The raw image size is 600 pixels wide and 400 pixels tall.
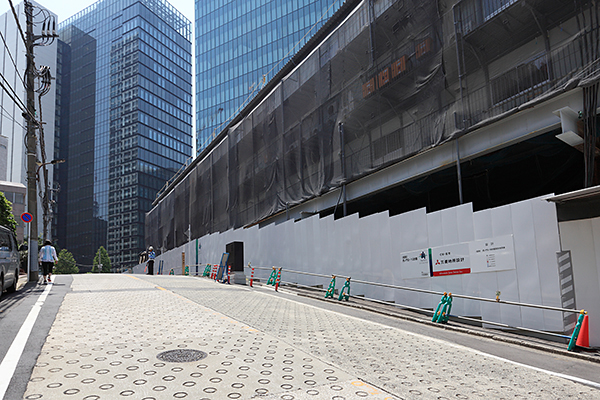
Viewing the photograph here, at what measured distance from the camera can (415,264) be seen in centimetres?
1455

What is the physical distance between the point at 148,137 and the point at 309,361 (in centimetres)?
11764

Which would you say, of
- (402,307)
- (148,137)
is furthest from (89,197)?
(402,307)

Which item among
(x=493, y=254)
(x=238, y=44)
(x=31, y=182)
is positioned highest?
(x=238, y=44)

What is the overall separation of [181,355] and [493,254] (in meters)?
8.60

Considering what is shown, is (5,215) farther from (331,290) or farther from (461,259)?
(461,259)

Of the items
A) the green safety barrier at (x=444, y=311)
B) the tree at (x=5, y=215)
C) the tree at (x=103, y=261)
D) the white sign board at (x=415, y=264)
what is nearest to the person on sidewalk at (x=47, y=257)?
the white sign board at (x=415, y=264)

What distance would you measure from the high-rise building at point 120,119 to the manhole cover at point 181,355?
4328 inches

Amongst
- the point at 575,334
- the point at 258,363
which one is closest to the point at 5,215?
the point at 258,363

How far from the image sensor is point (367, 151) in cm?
2075

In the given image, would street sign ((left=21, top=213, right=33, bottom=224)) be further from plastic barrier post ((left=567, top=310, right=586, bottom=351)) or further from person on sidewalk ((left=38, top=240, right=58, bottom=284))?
plastic barrier post ((left=567, top=310, right=586, bottom=351))

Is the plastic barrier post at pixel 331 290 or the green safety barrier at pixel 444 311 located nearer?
the green safety barrier at pixel 444 311

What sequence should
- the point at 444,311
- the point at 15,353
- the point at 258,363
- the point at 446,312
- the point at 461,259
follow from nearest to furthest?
the point at 258,363, the point at 15,353, the point at 444,311, the point at 446,312, the point at 461,259

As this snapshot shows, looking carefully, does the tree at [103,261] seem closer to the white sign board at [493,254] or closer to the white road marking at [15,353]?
the white road marking at [15,353]

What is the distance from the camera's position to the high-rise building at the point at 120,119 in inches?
4481
